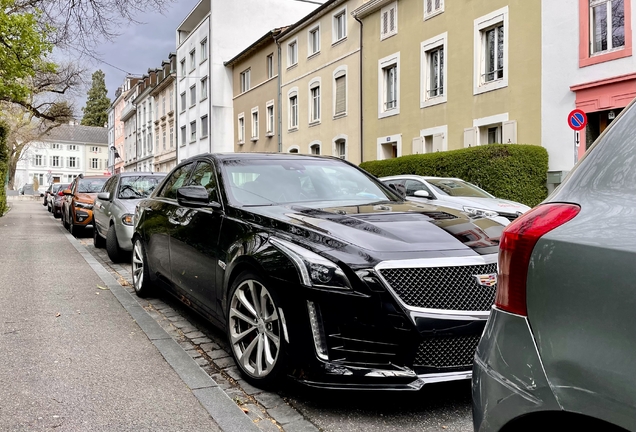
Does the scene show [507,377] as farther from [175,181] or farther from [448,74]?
[448,74]

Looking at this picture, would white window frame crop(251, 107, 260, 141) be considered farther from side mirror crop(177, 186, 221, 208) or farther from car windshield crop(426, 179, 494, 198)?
side mirror crop(177, 186, 221, 208)

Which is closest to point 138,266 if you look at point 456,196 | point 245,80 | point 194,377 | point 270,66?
point 194,377

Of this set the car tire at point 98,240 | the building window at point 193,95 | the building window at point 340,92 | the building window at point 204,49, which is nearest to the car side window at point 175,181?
the car tire at point 98,240

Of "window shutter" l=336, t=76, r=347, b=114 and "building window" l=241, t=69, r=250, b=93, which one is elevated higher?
"building window" l=241, t=69, r=250, b=93

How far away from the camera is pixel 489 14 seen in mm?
17484

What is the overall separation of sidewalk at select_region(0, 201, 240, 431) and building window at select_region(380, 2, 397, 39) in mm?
17502

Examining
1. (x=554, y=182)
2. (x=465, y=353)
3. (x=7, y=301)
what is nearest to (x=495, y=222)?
(x=465, y=353)

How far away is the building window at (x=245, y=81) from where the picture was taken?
37094 millimetres

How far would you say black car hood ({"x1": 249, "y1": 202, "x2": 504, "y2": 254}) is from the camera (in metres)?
3.49

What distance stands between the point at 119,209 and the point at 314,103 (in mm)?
19875

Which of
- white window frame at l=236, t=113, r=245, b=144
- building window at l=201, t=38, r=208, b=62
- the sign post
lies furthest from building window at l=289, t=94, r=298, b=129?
the sign post

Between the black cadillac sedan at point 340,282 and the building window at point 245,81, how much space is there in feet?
110

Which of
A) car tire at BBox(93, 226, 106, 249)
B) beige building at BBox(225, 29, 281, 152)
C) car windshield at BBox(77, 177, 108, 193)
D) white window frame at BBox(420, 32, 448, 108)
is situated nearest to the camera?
car tire at BBox(93, 226, 106, 249)

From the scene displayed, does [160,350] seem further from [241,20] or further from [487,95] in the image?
[241,20]
